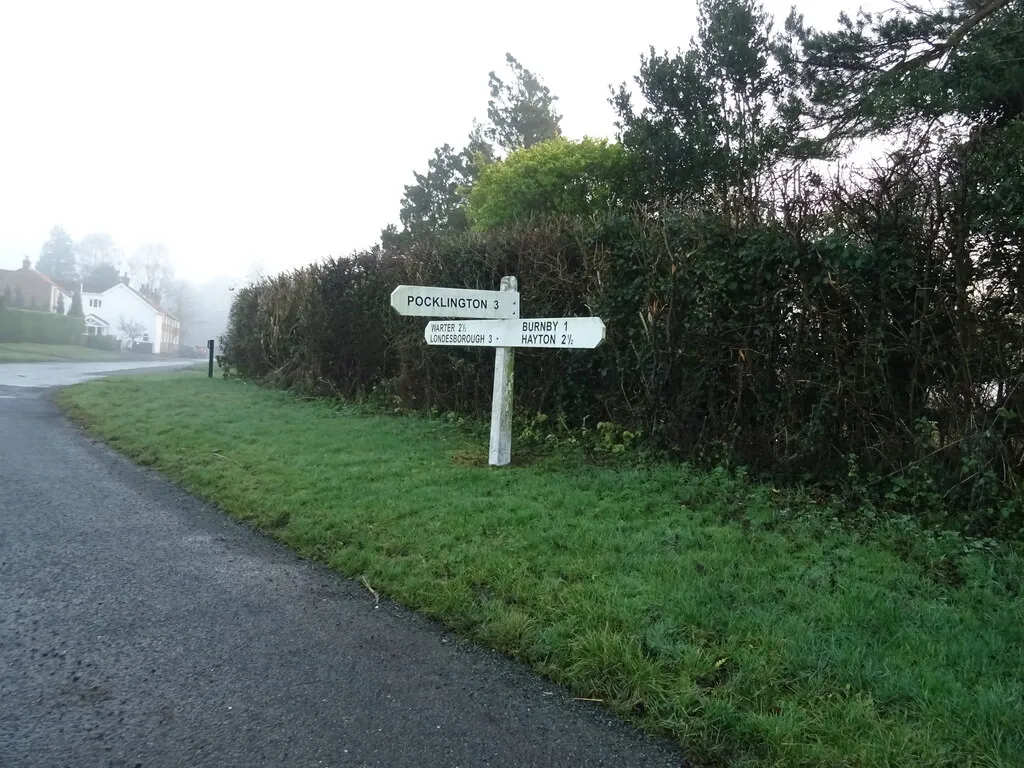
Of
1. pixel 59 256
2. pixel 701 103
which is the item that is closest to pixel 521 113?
pixel 701 103

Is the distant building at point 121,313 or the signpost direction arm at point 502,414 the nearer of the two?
the signpost direction arm at point 502,414

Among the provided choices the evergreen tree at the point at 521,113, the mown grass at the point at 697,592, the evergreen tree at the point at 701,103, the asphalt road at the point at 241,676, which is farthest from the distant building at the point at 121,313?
the asphalt road at the point at 241,676

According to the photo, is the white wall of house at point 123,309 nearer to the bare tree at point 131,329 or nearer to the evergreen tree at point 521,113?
the bare tree at point 131,329

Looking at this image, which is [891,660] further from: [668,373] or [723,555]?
[668,373]

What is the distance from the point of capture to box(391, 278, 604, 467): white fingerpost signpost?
287 inches

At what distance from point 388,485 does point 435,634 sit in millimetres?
2789

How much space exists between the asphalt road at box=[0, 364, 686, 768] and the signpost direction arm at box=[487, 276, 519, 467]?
8.92ft

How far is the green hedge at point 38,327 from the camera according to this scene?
52219 millimetres

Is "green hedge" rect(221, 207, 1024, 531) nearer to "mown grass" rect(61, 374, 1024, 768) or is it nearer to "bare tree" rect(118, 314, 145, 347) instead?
"mown grass" rect(61, 374, 1024, 768)

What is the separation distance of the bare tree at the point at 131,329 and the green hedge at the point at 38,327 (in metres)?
10.6

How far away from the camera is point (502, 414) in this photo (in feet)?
24.6

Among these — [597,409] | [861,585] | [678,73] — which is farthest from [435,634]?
[678,73]

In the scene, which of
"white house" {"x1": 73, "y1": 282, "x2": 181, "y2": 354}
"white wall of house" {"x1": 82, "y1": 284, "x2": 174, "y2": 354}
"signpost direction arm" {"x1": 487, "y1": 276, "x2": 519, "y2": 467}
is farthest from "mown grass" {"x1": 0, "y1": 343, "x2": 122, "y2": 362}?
"signpost direction arm" {"x1": 487, "y1": 276, "x2": 519, "y2": 467}

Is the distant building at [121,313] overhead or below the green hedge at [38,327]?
overhead
